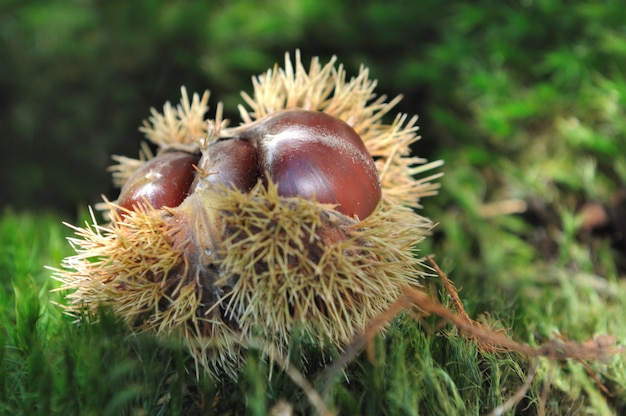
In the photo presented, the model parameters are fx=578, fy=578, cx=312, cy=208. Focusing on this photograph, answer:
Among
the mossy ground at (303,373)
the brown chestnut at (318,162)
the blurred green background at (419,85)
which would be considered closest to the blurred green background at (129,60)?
the blurred green background at (419,85)

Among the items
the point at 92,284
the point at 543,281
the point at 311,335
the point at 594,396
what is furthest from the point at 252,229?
the point at 543,281

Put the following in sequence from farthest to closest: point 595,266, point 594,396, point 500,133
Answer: point 500,133 < point 595,266 < point 594,396

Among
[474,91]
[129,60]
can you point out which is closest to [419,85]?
[474,91]

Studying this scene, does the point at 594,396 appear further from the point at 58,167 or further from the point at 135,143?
the point at 58,167

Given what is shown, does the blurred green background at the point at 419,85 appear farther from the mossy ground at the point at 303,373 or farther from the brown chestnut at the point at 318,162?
the brown chestnut at the point at 318,162

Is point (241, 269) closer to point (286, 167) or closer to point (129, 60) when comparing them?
point (286, 167)

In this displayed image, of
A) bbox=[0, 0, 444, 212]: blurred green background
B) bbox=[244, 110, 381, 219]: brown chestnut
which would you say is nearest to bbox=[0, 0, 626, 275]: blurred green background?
bbox=[0, 0, 444, 212]: blurred green background

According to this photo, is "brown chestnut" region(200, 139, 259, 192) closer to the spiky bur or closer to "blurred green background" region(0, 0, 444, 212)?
the spiky bur
